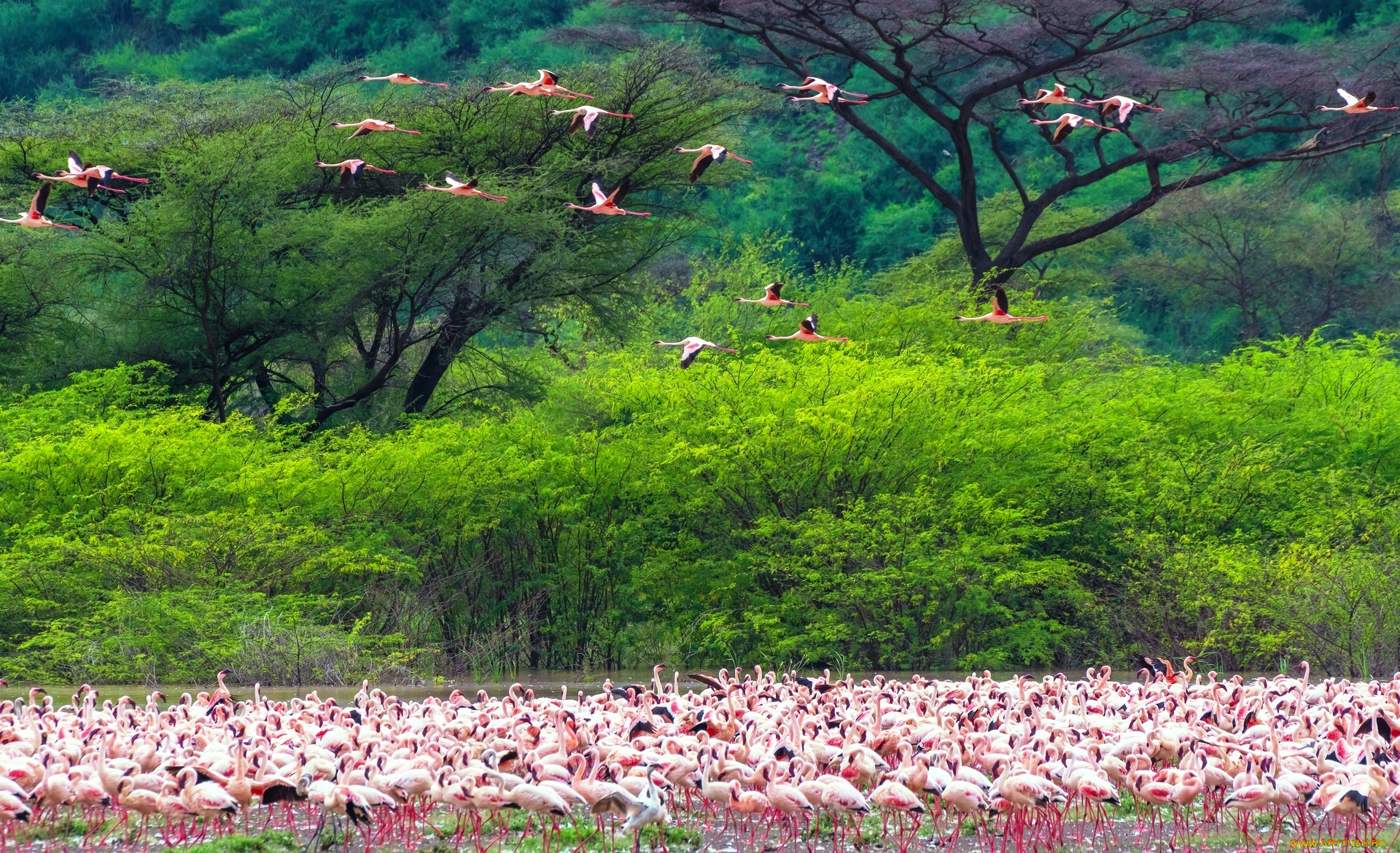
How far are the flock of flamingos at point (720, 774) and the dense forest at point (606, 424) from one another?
5.17m

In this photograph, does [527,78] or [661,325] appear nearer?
[527,78]

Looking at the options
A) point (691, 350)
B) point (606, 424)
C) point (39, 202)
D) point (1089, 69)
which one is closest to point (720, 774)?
point (691, 350)

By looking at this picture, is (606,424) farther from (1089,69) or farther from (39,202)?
(1089,69)

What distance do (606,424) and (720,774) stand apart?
533 inches

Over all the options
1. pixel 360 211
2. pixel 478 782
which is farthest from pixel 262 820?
pixel 360 211

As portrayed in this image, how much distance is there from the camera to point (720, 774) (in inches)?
380

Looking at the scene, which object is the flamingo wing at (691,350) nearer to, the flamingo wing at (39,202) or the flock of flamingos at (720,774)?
the flock of flamingos at (720,774)

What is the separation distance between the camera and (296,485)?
2045cm

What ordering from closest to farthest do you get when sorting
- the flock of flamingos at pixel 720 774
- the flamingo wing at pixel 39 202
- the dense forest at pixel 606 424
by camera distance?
1. the flock of flamingos at pixel 720 774
2. the flamingo wing at pixel 39 202
3. the dense forest at pixel 606 424

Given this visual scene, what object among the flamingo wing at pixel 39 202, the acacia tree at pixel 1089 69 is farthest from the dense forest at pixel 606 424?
the flamingo wing at pixel 39 202

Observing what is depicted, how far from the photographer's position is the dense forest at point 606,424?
62.5ft

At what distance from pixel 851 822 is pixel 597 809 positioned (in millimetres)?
1689

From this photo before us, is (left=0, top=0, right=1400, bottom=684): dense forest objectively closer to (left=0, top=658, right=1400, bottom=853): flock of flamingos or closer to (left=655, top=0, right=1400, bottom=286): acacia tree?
(left=655, top=0, right=1400, bottom=286): acacia tree

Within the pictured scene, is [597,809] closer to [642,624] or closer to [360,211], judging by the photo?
[642,624]
